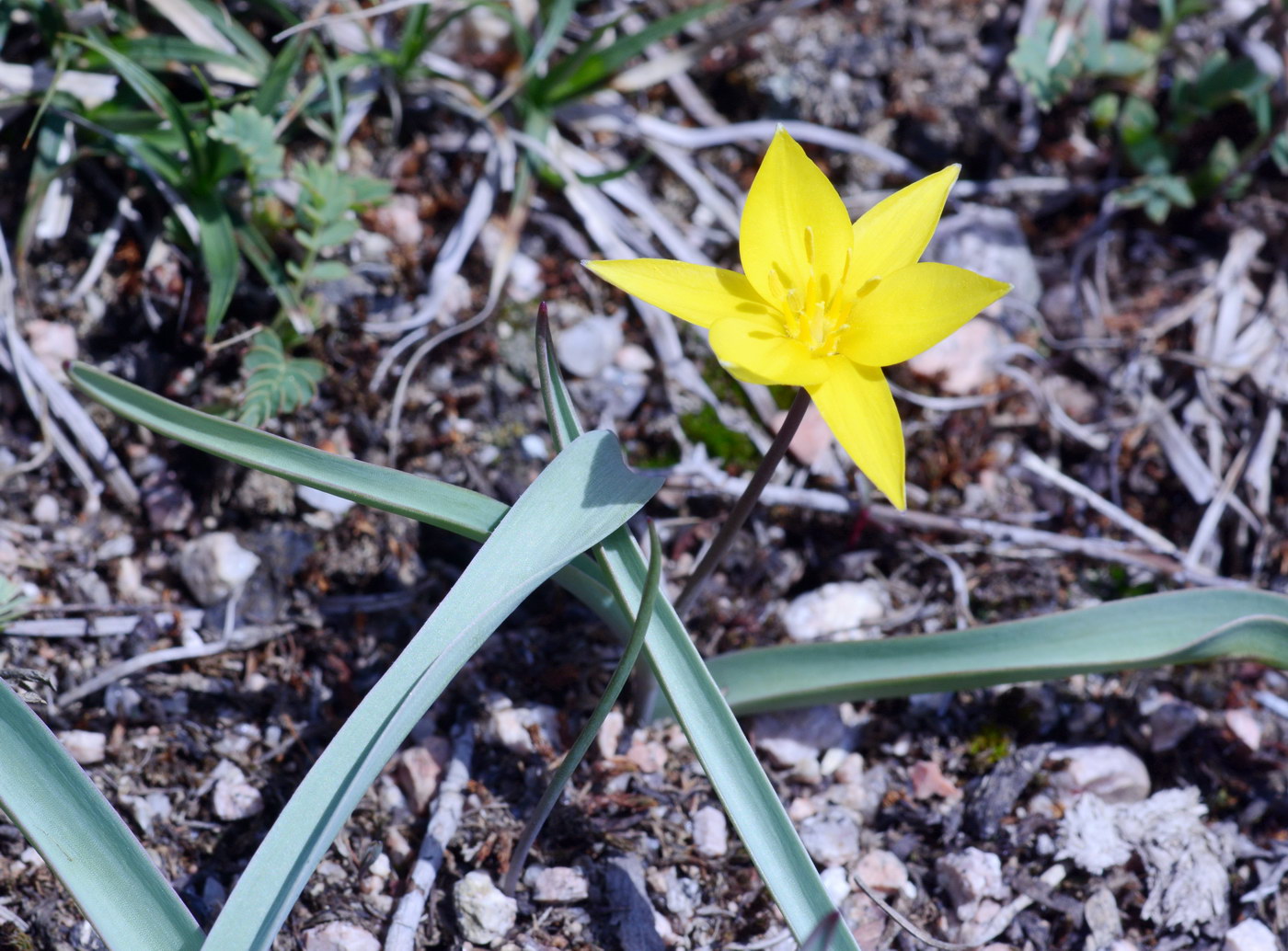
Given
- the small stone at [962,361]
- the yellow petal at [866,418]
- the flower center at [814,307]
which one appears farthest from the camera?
the small stone at [962,361]

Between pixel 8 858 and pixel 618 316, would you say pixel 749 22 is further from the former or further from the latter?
pixel 8 858

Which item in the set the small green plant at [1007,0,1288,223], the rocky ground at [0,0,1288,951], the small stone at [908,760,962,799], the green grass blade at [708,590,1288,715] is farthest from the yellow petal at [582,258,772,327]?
the small green plant at [1007,0,1288,223]

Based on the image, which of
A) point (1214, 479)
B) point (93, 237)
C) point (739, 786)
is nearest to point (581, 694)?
point (739, 786)

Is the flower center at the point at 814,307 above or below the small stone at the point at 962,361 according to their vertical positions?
above

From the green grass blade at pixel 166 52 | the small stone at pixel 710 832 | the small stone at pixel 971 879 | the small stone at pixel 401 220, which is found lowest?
the small stone at pixel 971 879

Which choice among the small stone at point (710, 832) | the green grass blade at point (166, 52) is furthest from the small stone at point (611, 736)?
the green grass blade at point (166, 52)

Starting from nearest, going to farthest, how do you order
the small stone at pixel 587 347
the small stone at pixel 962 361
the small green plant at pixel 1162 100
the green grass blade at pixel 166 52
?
the green grass blade at pixel 166 52, the small stone at pixel 587 347, the small stone at pixel 962 361, the small green plant at pixel 1162 100

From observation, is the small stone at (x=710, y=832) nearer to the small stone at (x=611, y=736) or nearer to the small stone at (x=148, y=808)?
the small stone at (x=611, y=736)

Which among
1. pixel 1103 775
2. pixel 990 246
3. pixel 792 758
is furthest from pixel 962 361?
pixel 792 758
